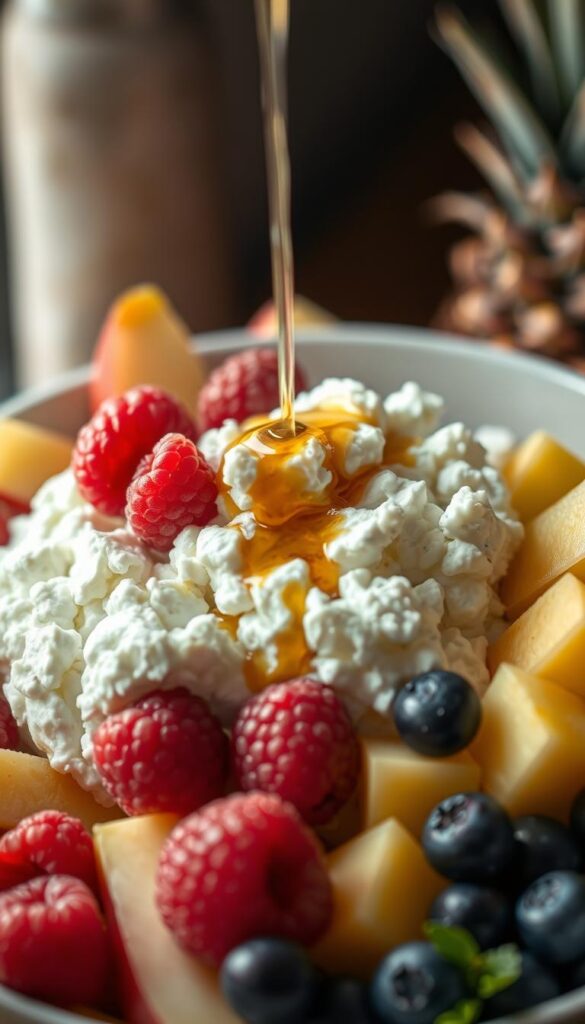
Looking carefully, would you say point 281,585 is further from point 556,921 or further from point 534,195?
point 534,195

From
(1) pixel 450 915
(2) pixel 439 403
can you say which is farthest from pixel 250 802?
(2) pixel 439 403

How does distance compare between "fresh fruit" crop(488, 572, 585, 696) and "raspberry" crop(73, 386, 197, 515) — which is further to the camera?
"raspberry" crop(73, 386, 197, 515)

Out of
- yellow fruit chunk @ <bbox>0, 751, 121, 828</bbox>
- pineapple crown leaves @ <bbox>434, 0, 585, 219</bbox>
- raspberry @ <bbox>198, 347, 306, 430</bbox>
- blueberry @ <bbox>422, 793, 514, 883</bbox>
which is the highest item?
pineapple crown leaves @ <bbox>434, 0, 585, 219</bbox>

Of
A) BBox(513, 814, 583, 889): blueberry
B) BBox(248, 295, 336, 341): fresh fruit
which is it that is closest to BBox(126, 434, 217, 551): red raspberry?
BBox(513, 814, 583, 889): blueberry

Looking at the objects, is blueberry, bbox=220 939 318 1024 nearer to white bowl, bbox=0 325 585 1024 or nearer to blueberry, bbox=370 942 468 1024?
blueberry, bbox=370 942 468 1024

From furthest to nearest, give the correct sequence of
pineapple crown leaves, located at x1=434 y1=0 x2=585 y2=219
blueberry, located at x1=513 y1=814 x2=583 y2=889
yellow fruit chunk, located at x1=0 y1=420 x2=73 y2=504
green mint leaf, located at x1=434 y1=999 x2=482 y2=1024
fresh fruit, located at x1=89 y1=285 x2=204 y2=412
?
pineapple crown leaves, located at x1=434 y1=0 x2=585 y2=219 < fresh fruit, located at x1=89 y1=285 x2=204 y2=412 < yellow fruit chunk, located at x1=0 y1=420 x2=73 y2=504 < blueberry, located at x1=513 y1=814 x2=583 y2=889 < green mint leaf, located at x1=434 y1=999 x2=482 y2=1024

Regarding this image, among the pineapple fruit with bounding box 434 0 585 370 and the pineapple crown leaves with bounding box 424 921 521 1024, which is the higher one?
the pineapple fruit with bounding box 434 0 585 370
